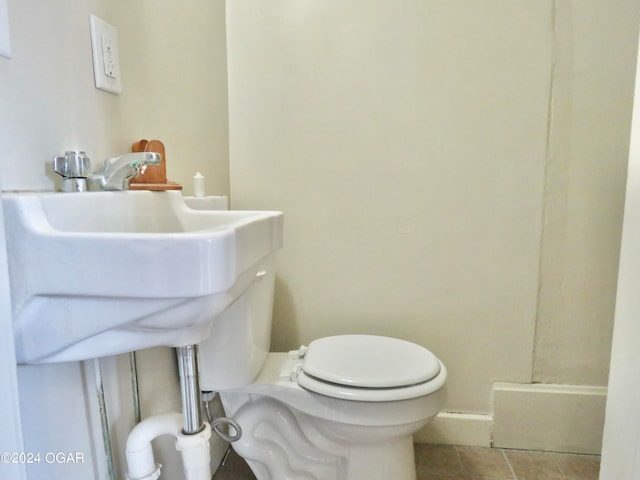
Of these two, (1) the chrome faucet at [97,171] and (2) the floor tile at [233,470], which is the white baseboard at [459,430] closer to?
(2) the floor tile at [233,470]

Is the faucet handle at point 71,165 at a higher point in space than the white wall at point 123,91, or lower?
lower

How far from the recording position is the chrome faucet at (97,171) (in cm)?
61

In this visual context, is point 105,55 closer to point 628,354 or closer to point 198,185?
point 198,185

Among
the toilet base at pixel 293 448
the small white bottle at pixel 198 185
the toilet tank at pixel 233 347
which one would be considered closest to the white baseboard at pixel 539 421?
the toilet base at pixel 293 448

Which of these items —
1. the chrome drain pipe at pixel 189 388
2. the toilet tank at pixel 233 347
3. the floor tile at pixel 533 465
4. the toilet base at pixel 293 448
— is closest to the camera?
the chrome drain pipe at pixel 189 388

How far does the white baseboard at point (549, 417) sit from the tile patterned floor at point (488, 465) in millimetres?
35

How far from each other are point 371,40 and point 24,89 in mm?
1063

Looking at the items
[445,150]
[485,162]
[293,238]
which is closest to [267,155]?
[293,238]

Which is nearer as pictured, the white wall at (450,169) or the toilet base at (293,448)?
the toilet base at (293,448)

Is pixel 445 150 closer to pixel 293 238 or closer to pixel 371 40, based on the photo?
pixel 371 40

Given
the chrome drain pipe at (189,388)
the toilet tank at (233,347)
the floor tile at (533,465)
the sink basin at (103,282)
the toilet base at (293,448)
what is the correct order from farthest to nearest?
1. the floor tile at (533,465)
2. the toilet base at (293,448)
3. the toilet tank at (233,347)
4. the chrome drain pipe at (189,388)
5. the sink basin at (103,282)

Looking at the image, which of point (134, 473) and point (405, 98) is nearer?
point (134, 473)

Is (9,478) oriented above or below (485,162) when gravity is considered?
below

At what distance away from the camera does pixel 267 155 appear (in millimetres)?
1388
